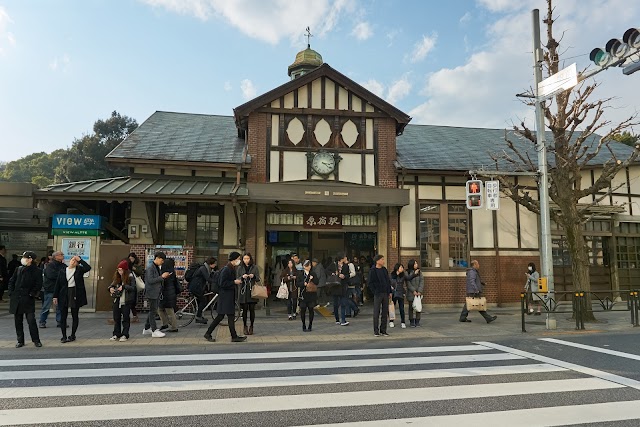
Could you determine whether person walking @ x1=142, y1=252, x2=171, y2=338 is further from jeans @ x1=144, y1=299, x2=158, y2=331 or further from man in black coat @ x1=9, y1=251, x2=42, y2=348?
man in black coat @ x1=9, y1=251, x2=42, y2=348

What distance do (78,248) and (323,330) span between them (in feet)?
26.0

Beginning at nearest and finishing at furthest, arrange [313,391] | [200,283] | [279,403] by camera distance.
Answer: [279,403], [313,391], [200,283]

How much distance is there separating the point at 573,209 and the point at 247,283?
31.2 ft

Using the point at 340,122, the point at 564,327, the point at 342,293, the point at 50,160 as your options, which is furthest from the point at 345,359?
the point at 50,160

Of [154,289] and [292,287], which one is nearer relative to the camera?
[154,289]

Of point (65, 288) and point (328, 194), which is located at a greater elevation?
point (328, 194)

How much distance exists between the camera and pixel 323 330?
10305mm

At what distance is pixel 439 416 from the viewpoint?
4.49 m

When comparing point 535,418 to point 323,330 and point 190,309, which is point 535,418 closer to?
point 323,330

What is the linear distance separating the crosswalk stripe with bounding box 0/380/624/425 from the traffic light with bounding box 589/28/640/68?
252 inches

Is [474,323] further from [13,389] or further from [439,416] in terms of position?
[13,389]

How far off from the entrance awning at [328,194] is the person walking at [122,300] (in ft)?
16.5

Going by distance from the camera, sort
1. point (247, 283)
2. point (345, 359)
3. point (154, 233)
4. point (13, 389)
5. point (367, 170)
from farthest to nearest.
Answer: point (367, 170) < point (154, 233) < point (247, 283) < point (345, 359) < point (13, 389)

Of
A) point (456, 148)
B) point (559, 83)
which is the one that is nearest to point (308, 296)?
point (559, 83)
